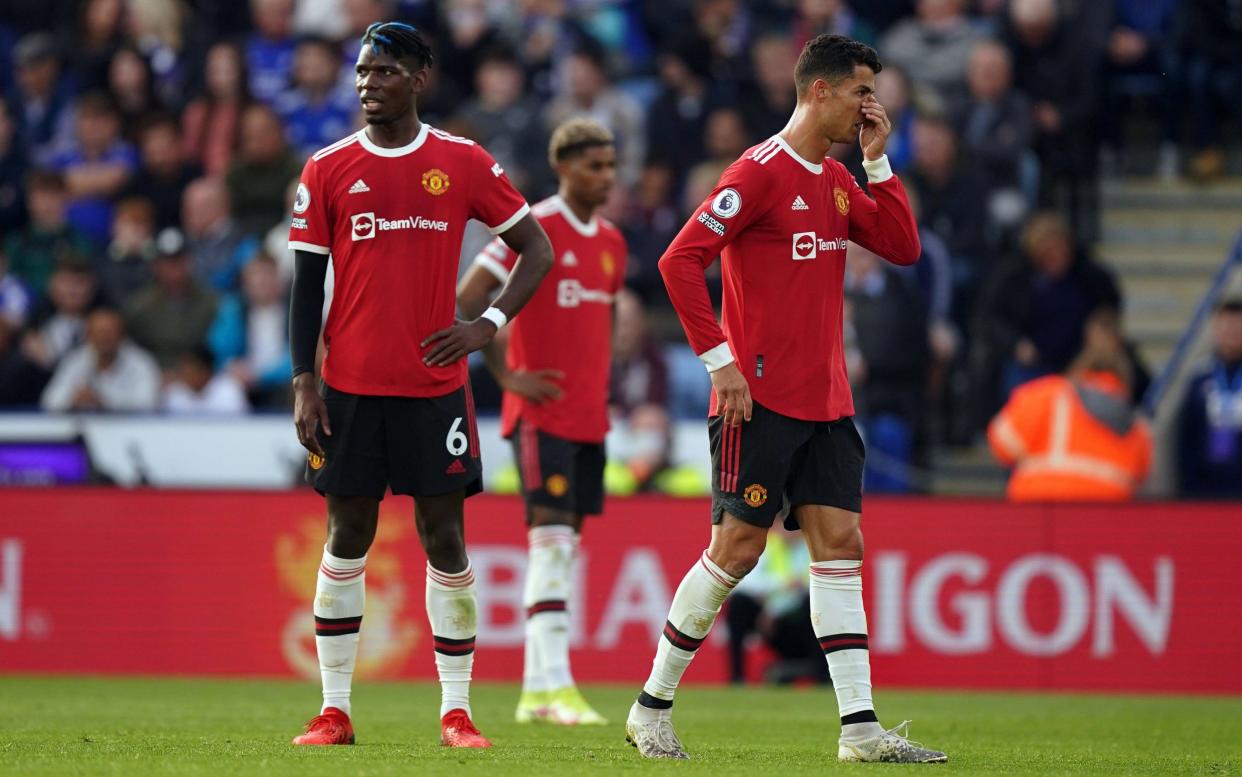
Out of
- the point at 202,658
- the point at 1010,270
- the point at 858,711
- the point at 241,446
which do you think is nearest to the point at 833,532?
the point at 858,711

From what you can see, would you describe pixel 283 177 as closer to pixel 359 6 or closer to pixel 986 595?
pixel 359 6

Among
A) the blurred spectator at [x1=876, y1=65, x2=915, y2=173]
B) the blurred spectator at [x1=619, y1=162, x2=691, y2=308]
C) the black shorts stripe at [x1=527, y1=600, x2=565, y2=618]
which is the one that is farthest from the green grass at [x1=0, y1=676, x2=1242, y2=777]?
the blurred spectator at [x1=876, y1=65, x2=915, y2=173]

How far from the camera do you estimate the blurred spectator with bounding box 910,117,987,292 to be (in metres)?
16.2

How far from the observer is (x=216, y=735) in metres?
8.09

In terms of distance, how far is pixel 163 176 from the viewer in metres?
17.7

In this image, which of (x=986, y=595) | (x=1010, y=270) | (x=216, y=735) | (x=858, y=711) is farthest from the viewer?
(x=1010, y=270)

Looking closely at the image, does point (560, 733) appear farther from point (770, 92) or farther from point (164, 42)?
point (164, 42)

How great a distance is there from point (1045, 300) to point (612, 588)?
4.72 metres

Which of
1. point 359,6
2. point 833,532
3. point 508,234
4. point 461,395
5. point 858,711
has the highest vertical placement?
point 359,6

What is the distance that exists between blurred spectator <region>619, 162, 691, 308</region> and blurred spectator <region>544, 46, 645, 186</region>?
1.50ft

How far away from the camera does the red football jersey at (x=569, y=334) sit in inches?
385

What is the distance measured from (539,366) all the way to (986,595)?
14.7 feet

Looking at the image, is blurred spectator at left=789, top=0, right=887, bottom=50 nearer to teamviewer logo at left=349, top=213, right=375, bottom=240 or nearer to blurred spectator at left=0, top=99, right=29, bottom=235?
blurred spectator at left=0, top=99, right=29, bottom=235

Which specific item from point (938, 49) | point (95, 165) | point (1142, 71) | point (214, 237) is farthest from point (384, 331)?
point (1142, 71)
